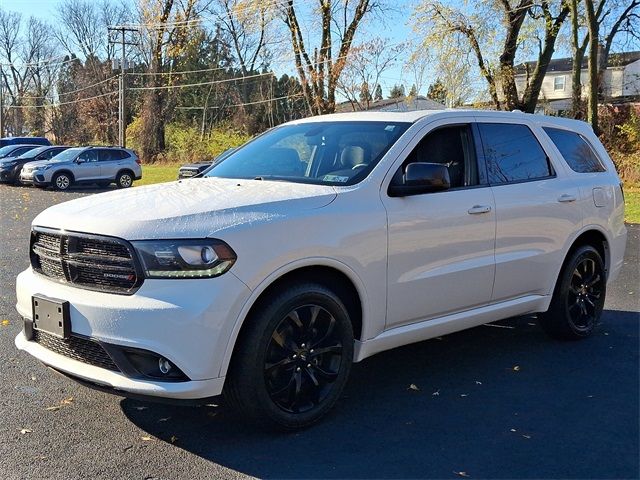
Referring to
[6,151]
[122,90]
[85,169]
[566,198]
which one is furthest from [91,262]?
[122,90]

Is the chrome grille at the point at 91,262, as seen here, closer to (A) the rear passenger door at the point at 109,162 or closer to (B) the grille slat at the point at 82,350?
(B) the grille slat at the point at 82,350

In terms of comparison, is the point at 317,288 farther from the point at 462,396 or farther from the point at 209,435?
the point at 462,396

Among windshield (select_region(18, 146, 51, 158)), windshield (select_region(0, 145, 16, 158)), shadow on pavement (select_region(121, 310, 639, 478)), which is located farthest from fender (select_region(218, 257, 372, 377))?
windshield (select_region(0, 145, 16, 158))

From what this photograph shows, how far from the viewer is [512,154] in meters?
5.15

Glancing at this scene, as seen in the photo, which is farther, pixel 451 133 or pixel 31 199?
pixel 31 199

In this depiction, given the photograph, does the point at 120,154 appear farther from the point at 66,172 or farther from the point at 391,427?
the point at 391,427

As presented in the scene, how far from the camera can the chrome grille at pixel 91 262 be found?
3.35 metres

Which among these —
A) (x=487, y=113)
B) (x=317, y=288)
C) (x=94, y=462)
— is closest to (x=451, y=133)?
(x=487, y=113)

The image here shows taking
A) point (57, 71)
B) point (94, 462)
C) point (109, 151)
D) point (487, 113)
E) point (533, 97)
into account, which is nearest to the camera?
point (94, 462)

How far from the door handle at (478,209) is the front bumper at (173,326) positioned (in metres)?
1.89

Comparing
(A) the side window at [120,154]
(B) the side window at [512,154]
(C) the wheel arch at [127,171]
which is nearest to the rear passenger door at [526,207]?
(B) the side window at [512,154]

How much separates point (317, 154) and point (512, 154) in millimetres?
1600

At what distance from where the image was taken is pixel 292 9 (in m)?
34.1

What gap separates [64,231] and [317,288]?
1.41m
